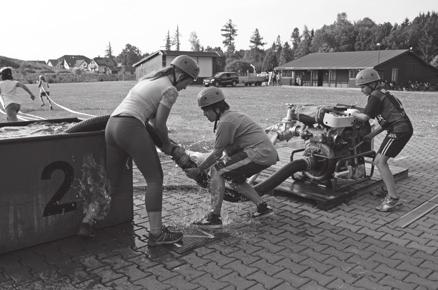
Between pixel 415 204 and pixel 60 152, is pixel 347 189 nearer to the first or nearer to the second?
pixel 415 204

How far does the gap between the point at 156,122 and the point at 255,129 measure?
118 cm

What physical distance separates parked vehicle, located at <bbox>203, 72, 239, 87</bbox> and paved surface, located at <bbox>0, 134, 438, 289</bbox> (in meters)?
37.0

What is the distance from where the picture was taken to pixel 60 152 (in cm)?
396

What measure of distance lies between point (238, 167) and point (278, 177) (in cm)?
92

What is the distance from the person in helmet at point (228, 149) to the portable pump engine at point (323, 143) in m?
0.73

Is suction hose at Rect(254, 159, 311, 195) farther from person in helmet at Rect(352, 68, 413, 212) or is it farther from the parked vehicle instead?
the parked vehicle

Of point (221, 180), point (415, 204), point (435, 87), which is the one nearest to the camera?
point (221, 180)

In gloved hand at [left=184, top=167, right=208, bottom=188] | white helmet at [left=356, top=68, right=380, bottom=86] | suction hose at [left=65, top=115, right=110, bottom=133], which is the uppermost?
white helmet at [left=356, top=68, right=380, bottom=86]

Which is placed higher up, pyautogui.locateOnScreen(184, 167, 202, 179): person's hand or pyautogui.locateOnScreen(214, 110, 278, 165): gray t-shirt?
pyautogui.locateOnScreen(214, 110, 278, 165): gray t-shirt

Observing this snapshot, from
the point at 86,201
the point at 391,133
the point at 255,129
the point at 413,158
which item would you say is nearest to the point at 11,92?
the point at 86,201

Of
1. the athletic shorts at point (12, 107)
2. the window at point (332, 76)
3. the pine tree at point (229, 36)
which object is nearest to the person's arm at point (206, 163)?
the athletic shorts at point (12, 107)

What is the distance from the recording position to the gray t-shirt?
14.8 ft

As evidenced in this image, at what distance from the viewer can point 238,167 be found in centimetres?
460

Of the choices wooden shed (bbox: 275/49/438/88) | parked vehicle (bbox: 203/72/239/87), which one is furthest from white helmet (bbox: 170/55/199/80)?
wooden shed (bbox: 275/49/438/88)
